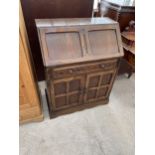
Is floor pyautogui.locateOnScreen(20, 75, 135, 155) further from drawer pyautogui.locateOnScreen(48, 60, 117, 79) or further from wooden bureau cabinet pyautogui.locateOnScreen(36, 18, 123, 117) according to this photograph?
drawer pyautogui.locateOnScreen(48, 60, 117, 79)

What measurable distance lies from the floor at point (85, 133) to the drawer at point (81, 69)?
64cm

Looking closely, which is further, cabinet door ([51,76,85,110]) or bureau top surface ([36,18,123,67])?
cabinet door ([51,76,85,110])

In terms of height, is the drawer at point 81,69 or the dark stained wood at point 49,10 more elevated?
the dark stained wood at point 49,10

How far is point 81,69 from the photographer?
125 centimetres

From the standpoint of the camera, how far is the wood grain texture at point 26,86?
1105 millimetres

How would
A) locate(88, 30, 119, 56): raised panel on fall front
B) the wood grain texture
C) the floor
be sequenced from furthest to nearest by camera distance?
the floor
locate(88, 30, 119, 56): raised panel on fall front
the wood grain texture

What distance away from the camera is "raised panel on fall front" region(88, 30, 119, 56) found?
1.24m

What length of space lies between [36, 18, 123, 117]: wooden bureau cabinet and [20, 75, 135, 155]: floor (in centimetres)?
24

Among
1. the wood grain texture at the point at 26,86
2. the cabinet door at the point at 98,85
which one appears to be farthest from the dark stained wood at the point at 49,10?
the cabinet door at the point at 98,85

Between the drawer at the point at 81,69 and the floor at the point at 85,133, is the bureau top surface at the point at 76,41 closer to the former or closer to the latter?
the drawer at the point at 81,69

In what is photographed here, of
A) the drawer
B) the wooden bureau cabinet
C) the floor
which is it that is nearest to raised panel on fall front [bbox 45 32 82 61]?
the wooden bureau cabinet

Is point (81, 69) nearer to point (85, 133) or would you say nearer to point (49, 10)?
point (85, 133)
